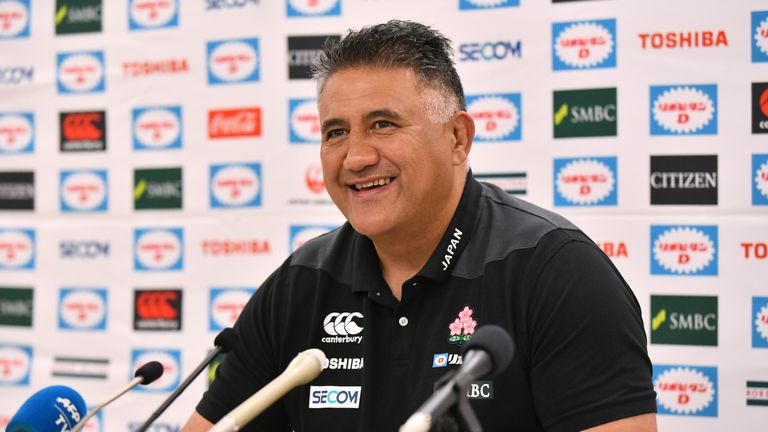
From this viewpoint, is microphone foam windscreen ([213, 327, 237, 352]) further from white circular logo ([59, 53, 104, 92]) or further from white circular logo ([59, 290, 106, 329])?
white circular logo ([59, 53, 104, 92])

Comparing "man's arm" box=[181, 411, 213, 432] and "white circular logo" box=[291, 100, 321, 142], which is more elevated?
"white circular logo" box=[291, 100, 321, 142]

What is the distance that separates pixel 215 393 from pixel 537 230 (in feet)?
2.55

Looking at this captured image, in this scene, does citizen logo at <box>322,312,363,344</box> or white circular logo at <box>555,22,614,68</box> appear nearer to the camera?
citizen logo at <box>322,312,363,344</box>

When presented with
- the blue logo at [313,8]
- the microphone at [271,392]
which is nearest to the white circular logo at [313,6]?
the blue logo at [313,8]

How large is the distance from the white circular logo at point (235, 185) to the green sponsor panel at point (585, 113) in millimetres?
1102

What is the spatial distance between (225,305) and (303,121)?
2.43 ft

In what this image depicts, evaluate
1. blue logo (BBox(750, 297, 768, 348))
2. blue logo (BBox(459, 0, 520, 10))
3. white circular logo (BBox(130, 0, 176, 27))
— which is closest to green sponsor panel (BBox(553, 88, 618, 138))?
blue logo (BBox(459, 0, 520, 10))

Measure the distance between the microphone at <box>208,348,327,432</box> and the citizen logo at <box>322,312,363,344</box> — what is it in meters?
0.41

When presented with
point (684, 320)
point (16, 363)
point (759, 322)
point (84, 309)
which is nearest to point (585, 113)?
point (684, 320)

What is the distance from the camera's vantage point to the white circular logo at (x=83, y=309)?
300 cm

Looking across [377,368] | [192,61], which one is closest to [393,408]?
[377,368]

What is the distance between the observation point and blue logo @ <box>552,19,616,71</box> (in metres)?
2.48

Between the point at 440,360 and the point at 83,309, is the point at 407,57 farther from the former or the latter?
the point at 83,309

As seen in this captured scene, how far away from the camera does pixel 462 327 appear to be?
151 cm
